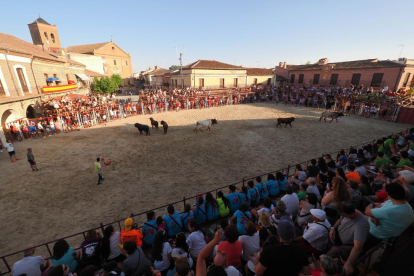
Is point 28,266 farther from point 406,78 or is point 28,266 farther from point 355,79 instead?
point 355,79

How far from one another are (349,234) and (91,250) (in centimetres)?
491

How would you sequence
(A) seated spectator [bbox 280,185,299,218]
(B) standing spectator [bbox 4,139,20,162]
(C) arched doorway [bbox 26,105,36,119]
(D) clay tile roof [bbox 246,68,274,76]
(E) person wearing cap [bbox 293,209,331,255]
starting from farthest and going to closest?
(D) clay tile roof [bbox 246,68,274,76] → (C) arched doorway [bbox 26,105,36,119] → (B) standing spectator [bbox 4,139,20,162] → (A) seated spectator [bbox 280,185,299,218] → (E) person wearing cap [bbox 293,209,331,255]

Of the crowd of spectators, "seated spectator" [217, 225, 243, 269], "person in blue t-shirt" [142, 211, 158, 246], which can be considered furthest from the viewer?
"person in blue t-shirt" [142, 211, 158, 246]

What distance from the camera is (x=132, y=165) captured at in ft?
34.8

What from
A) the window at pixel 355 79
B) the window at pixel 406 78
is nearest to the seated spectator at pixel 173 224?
the window at pixel 406 78

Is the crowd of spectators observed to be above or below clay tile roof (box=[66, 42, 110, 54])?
below

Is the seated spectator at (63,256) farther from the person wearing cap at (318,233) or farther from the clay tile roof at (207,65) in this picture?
the clay tile roof at (207,65)

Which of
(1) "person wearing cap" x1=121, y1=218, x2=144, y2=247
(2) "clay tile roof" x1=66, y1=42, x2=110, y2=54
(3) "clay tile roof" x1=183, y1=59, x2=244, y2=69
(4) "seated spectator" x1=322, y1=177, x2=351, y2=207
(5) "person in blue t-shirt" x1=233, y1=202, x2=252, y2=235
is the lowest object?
(1) "person wearing cap" x1=121, y1=218, x2=144, y2=247

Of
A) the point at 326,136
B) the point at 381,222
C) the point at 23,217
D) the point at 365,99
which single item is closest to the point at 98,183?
the point at 23,217

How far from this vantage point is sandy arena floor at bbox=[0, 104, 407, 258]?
6926 millimetres

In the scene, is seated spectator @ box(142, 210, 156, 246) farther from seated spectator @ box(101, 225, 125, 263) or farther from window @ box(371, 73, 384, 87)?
window @ box(371, 73, 384, 87)

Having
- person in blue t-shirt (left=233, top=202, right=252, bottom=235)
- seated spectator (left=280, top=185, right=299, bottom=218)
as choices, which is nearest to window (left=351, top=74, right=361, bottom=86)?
seated spectator (left=280, top=185, right=299, bottom=218)

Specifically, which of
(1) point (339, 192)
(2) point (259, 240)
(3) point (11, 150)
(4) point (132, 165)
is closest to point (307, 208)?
(1) point (339, 192)

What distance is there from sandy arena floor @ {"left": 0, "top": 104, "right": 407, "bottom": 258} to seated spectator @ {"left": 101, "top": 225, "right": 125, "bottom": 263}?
239 cm
